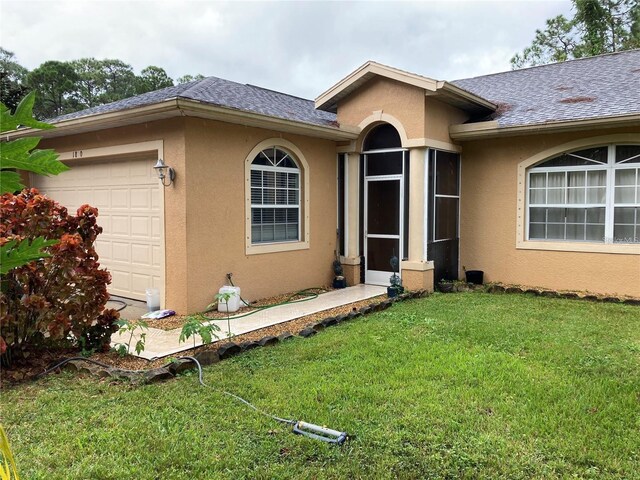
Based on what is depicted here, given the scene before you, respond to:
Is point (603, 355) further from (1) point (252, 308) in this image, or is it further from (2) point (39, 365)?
(2) point (39, 365)

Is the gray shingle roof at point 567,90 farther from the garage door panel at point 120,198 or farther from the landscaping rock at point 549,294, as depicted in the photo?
the garage door panel at point 120,198

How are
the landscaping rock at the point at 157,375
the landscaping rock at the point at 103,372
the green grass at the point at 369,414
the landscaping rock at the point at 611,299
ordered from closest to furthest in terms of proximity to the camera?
the green grass at the point at 369,414 → the landscaping rock at the point at 157,375 → the landscaping rock at the point at 103,372 → the landscaping rock at the point at 611,299

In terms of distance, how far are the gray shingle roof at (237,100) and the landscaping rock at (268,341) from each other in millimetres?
3686

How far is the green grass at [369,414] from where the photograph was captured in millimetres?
3156

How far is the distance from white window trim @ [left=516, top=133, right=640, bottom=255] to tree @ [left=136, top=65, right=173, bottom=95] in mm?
35185

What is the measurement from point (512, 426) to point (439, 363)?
4.76 feet

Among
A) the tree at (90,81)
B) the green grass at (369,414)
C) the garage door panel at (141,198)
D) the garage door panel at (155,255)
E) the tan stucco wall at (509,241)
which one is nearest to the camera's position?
the green grass at (369,414)

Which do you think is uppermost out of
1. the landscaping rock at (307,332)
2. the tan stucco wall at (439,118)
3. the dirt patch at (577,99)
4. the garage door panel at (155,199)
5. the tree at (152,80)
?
the tree at (152,80)

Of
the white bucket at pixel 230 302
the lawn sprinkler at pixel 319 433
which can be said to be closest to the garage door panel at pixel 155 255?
the white bucket at pixel 230 302

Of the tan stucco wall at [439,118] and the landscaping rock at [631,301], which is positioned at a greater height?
the tan stucco wall at [439,118]

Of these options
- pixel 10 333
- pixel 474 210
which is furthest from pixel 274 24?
pixel 10 333

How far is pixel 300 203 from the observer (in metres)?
9.57

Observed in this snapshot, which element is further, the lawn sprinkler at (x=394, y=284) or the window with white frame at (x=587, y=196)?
the lawn sprinkler at (x=394, y=284)

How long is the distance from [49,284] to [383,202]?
22.3 feet
